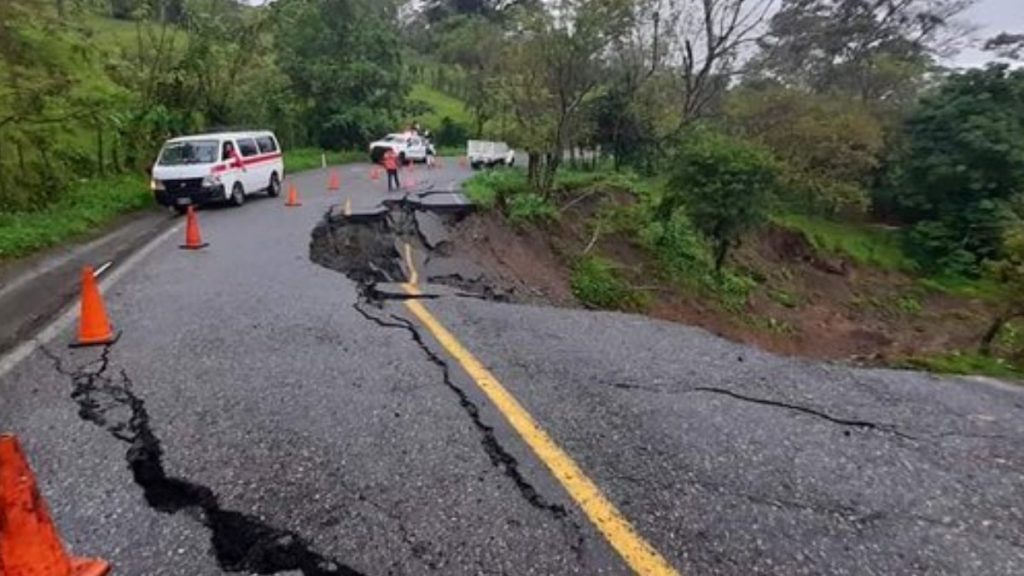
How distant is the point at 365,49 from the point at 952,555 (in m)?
45.4

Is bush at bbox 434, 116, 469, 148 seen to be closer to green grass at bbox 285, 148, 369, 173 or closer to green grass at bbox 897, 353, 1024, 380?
green grass at bbox 285, 148, 369, 173

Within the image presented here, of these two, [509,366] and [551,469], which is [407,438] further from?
[509,366]

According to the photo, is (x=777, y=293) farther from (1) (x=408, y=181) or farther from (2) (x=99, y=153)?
(2) (x=99, y=153)

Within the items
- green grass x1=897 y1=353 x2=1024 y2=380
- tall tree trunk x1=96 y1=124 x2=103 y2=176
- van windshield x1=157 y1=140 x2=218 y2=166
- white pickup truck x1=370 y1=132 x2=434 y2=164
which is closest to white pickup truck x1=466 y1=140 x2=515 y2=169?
white pickup truck x1=370 y1=132 x2=434 y2=164

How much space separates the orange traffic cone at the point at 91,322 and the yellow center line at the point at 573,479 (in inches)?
124

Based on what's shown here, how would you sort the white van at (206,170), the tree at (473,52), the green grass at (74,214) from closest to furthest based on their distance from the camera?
the green grass at (74,214) → the white van at (206,170) → the tree at (473,52)

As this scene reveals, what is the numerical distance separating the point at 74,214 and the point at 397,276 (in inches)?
349

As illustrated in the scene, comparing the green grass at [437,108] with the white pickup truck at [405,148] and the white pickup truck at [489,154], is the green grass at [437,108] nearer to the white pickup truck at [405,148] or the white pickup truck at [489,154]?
the white pickup truck at [405,148]

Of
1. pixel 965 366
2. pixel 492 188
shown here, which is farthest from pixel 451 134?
pixel 965 366

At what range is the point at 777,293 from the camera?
2375cm

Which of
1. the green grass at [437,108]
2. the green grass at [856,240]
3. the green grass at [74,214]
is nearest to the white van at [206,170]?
the green grass at [74,214]

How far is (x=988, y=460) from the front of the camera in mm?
4547

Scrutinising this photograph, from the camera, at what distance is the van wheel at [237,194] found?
19.2 metres

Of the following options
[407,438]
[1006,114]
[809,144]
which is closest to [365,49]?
[809,144]
